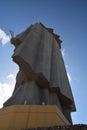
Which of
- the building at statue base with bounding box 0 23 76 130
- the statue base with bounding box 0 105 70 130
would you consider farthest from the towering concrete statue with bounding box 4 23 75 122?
the statue base with bounding box 0 105 70 130

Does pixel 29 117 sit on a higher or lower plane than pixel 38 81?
lower

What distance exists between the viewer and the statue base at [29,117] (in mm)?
5422

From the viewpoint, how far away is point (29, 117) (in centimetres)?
555

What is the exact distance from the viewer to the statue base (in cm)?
542

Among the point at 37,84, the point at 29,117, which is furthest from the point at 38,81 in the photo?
the point at 29,117

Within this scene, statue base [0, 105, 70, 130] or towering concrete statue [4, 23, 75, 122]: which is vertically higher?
towering concrete statue [4, 23, 75, 122]

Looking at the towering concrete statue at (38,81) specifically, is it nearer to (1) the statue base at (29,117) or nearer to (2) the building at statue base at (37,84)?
(2) the building at statue base at (37,84)

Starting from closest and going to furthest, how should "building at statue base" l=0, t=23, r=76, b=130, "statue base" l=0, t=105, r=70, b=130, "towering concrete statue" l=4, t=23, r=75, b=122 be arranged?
1. "statue base" l=0, t=105, r=70, b=130
2. "building at statue base" l=0, t=23, r=76, b=130
3. "towering concrete statue" l=4, t=23, r=75, b=122

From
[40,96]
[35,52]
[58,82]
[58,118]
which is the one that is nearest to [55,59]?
[35,52]

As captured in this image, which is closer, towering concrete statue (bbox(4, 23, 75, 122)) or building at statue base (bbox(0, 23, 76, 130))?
building at statue base (bbox(0, 23, 76, 130))

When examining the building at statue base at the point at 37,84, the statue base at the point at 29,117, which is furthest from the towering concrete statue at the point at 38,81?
the statue base at the point at 29,117

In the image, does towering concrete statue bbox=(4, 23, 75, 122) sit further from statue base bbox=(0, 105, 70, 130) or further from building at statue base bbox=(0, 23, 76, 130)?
statue base bbox=(0, 105, 70, 130)

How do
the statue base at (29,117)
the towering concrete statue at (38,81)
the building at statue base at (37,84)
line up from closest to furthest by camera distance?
the statue base at (29,117)
the building at statue base at (37,84)
the towering concrete statue at (38,81)

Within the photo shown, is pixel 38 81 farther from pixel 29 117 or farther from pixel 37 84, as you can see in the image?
pixel 29 117
